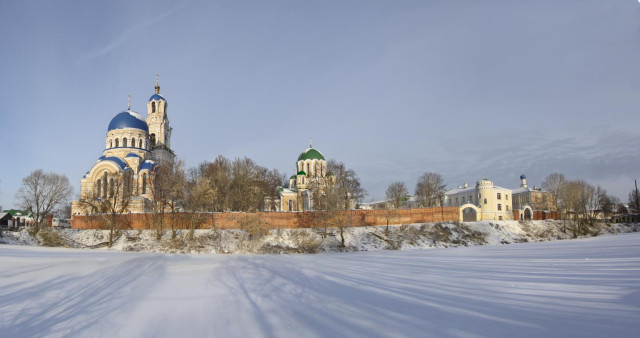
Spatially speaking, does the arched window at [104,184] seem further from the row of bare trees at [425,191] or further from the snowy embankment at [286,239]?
the row of bare trees at [425,191]

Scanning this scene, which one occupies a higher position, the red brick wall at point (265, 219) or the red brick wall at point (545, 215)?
the red brick wall at point (265, 219)

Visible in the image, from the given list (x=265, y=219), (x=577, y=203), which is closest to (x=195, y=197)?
(x=265, y=219)

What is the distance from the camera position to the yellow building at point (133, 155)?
4562cm

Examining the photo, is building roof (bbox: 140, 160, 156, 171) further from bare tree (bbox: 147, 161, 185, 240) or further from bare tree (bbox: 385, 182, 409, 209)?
bare tree (bbox: 385, 182, 409, 209)

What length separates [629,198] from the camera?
332ft

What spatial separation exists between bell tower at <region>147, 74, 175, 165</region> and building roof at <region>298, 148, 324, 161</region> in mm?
19615

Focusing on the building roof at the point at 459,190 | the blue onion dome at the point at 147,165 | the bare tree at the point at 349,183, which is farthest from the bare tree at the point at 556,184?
the blue onion dome at the point at 147,165

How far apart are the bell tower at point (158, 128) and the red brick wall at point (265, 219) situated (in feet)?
58.2

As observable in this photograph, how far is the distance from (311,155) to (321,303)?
171ft

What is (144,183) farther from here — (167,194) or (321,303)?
(321,303)

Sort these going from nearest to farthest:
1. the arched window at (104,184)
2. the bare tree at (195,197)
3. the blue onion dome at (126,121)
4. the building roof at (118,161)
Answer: the bare tree at (195,197) → the arched window at (104,184) → the building roof at (118,161) → the blue onion dome at (126,121)

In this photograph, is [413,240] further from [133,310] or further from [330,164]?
[133,310]

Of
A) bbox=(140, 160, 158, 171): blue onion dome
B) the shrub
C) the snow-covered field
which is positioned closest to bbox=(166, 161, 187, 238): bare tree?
the shrub

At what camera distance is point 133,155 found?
5041 cm
